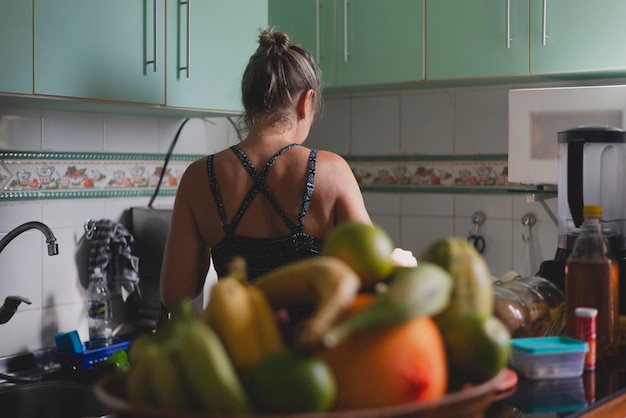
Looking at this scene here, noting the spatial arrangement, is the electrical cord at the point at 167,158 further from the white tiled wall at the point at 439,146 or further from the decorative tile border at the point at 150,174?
the white tiled wall at the point at 439,146

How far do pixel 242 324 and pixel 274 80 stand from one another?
4.09 ft

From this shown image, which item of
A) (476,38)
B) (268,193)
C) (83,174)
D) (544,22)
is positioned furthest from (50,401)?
(544,22)

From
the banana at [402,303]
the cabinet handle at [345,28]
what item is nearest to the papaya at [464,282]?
the banana at [402,303]

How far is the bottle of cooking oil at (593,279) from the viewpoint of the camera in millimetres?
1504

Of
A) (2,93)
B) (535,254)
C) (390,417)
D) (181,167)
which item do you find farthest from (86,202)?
(390,417)

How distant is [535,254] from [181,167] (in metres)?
1.38

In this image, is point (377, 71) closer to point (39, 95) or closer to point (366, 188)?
point (366, 188)

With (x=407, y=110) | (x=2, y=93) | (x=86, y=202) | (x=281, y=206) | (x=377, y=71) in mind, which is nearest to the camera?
(x=281, y=206)

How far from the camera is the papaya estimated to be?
836 millimetres

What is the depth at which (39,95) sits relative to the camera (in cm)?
226

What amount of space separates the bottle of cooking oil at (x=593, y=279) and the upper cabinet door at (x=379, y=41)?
4.85 ft

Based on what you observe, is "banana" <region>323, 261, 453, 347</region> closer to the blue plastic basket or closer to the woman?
the woman

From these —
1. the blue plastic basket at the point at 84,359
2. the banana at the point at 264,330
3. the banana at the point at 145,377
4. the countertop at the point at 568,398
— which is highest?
the banana at the point at 264,330

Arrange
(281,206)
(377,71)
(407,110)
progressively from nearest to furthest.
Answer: (281,206), (377,71), (407,110)
